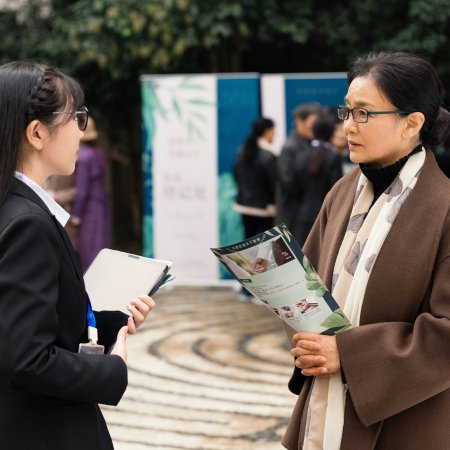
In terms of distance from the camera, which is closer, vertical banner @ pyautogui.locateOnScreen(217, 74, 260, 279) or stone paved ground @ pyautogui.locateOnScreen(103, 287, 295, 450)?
stone paved ground @ pyautogui.locateOnScreen(103, 287, 295, 450)

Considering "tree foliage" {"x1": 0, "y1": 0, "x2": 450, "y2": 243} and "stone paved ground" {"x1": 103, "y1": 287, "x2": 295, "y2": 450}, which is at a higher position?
"tree foliage" {"x1": 0, "y1": 0, "x2": 450, "y2": 243}

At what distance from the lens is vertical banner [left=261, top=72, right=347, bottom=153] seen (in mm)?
9641

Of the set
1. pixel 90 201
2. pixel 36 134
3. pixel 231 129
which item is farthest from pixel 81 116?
pixel 231 129

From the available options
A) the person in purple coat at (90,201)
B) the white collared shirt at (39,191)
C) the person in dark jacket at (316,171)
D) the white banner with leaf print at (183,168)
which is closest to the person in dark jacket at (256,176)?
the white banner with leaf print at (183,168)

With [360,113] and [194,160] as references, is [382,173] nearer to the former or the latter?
[360,113]

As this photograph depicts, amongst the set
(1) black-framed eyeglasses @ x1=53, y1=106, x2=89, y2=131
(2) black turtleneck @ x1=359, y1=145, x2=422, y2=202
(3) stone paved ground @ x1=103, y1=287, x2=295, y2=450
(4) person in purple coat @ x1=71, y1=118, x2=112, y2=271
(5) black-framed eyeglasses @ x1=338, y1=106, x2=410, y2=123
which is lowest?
(3) stone paved ground @ x1=103, y1=287, x2=295, y2=450

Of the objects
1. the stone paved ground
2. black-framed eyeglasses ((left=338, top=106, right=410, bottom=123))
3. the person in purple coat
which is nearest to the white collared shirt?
black-framed eyeglasses ((left=338, top=106, right=410, bottom=123))

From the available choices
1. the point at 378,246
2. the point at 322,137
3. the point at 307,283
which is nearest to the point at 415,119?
the point at 378,246

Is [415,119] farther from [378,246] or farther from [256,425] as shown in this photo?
[256,425]

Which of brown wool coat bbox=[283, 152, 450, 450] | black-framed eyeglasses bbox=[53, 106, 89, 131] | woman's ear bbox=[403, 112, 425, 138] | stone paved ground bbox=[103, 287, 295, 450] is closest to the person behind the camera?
black-framed eyeglasses bbox=[53, 106, 89, 131]

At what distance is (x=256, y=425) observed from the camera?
18.1ft

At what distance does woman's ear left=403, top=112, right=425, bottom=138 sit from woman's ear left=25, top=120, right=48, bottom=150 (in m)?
0.99

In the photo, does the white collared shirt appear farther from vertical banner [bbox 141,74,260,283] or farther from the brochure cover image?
vertical banner [bbox 141,74,260,283]

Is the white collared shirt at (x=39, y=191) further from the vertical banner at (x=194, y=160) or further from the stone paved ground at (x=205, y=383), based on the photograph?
the vertical banner at (x=194, y=160)
